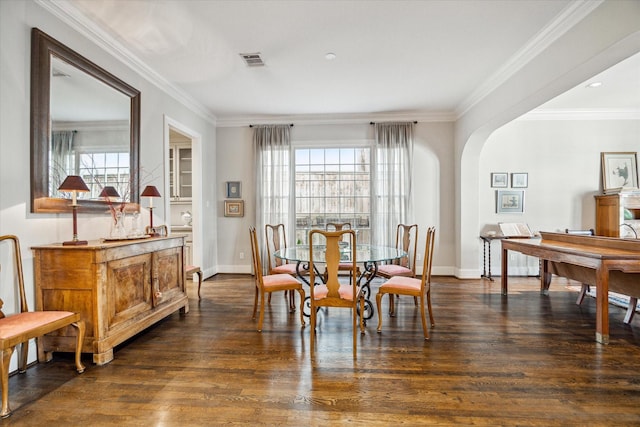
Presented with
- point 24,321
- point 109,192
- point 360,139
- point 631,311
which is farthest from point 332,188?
point 24,321

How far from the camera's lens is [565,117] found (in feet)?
18.0

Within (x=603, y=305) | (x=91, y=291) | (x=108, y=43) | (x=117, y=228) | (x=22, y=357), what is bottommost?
(x=22, y=357)

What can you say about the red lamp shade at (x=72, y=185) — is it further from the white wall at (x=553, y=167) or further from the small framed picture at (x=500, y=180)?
the small framed picture at (x=500, y=180)

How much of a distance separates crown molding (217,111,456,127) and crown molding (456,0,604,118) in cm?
94

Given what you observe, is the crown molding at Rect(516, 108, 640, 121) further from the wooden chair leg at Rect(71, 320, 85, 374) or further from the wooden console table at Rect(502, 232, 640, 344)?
the wooden chair leg at Rect(71, 320, 85, 374)

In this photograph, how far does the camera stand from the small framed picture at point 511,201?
5.56 m

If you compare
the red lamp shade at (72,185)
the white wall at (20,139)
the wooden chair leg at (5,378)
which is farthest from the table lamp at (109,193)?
the wooden chair leg at (5,378)

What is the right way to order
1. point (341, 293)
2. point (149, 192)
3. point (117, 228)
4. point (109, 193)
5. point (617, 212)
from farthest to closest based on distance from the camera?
point (617, 212)
point (149, 192)
point (109, 193)
point (117, 228)
point (341, 293)

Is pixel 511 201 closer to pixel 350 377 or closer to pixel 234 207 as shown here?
pixel 350 377

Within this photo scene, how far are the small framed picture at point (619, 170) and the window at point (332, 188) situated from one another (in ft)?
13.4

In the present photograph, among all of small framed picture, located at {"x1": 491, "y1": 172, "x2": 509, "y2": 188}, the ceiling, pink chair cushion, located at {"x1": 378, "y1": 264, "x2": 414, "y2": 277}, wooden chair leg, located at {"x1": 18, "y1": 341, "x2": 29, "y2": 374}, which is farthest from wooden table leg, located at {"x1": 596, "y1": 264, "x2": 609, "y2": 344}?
wooden chair leg, located at {"x1": 18, "y1": 341, "x2": 29, "y2": 374}

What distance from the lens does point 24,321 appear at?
6.61ft

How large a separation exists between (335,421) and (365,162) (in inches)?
178

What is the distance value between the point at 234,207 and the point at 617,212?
6451mm
